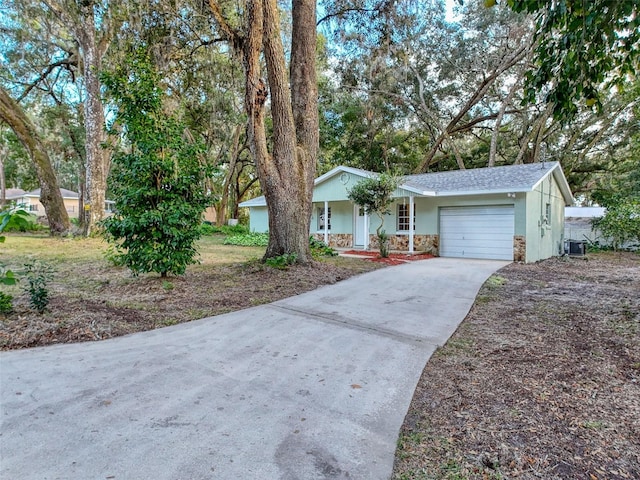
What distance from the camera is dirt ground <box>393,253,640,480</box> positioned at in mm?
2105

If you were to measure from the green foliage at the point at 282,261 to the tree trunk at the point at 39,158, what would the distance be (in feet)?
39.6

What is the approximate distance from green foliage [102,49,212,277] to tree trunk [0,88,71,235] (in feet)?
37.9

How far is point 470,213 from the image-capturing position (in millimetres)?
13359

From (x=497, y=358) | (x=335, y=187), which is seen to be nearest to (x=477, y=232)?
(x=335, y=187)

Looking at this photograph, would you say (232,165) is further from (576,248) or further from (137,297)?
(137,297)

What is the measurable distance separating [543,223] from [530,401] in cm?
1246

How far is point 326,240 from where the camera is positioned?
17.2m

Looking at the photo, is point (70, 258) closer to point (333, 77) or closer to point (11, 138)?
point (333, 77)

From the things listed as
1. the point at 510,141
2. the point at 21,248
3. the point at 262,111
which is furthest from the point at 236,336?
the point at 510,141

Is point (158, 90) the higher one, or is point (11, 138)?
point (11, 138)

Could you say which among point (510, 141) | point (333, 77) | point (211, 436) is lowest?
point (211, 436)

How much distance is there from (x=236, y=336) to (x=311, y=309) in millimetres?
1527

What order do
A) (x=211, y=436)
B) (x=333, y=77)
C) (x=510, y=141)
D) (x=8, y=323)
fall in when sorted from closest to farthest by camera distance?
(x=211, y=436) < (x=8, y=323) < (x=333, y=77) < (x=510, y=141)

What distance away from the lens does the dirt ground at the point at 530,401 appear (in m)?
2.11
